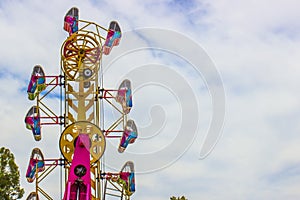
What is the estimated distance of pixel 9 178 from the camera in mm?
19625

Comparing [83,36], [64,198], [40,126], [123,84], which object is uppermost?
[83,36]

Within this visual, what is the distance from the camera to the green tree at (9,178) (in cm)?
1938

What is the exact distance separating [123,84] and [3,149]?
7.14 metres

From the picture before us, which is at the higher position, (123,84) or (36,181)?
(123,84)

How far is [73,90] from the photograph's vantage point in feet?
51.1

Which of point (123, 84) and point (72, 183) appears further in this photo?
point (123, 84)

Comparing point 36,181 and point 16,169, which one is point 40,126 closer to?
point 36,181

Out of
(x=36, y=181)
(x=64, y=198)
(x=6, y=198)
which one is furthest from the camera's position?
(x=6, y=198)

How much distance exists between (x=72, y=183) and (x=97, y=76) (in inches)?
158

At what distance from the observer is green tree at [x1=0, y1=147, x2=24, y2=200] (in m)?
19.4

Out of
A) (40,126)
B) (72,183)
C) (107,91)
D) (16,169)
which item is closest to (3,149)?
(16,169)

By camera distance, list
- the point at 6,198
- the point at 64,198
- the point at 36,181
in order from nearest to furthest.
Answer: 1. the point at 64,198
2. the point at 36,181
3. the point at 6,198

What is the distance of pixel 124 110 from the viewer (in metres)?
15.9

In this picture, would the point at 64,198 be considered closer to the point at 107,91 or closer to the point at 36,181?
the point at 36,181
